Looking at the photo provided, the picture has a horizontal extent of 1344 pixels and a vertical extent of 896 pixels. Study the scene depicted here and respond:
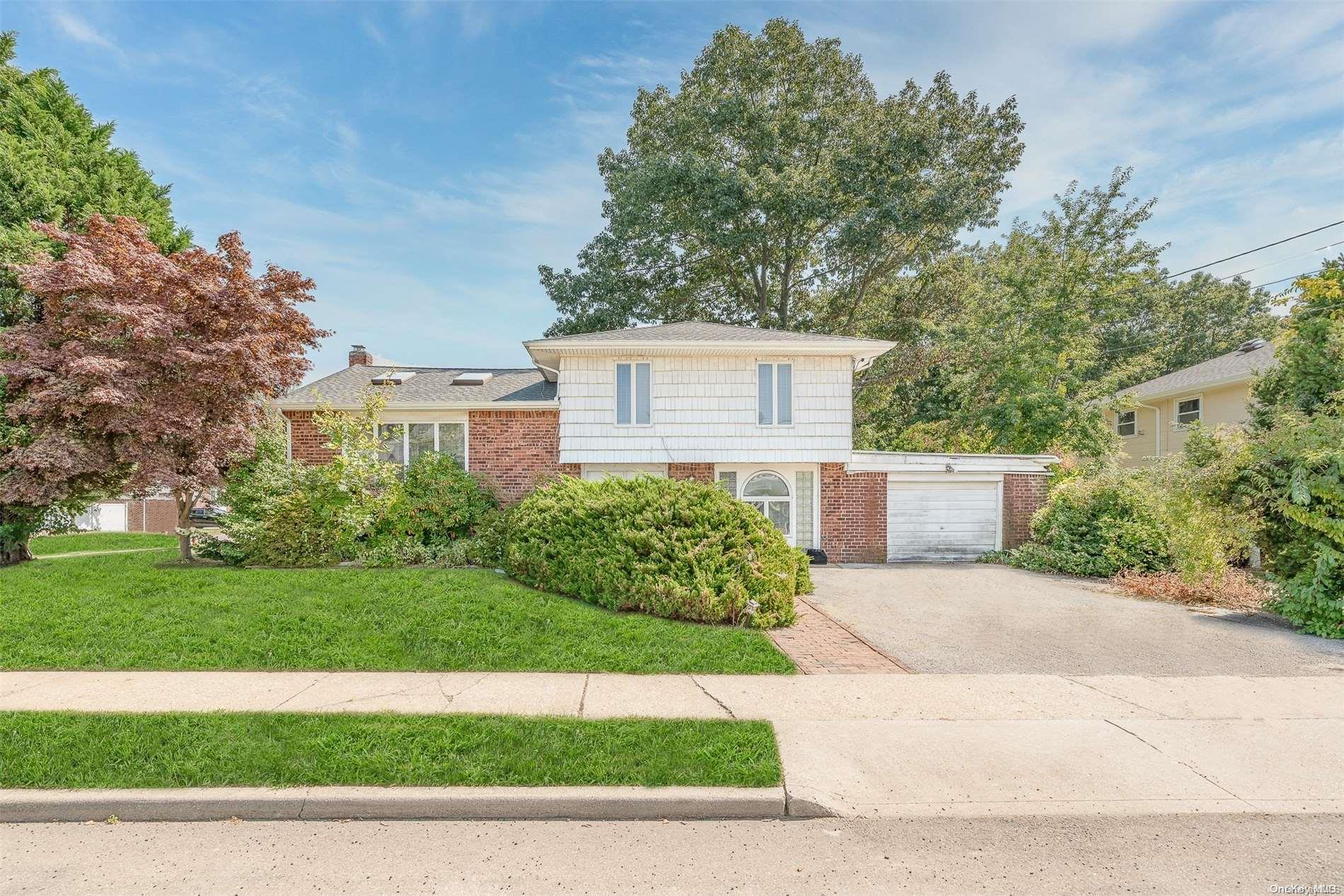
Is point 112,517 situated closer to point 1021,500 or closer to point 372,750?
point 372,750

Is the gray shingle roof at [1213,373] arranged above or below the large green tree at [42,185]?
below

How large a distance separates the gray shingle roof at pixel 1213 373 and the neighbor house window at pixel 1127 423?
48.6 inches

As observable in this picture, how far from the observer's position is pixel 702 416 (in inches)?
529

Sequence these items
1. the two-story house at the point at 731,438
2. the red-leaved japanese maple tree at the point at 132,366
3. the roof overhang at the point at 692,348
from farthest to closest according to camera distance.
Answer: the two-story house at the point at 731,438
the roof overhang at the point at 692,348
the red-leaved japanese maple tree at the point at 132,366

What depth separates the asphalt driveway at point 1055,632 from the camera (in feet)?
21.3

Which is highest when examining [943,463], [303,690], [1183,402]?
[1183,402]

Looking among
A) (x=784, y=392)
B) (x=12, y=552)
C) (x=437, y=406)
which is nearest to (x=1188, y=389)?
(x=784, y=392)

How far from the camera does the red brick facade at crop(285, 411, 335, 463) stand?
42.7 ft

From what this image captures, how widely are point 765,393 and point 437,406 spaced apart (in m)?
6.98

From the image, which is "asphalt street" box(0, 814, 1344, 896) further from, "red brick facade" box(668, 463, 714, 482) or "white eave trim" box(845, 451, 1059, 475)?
"white eave trim" box(845, 451, 1059, 475)

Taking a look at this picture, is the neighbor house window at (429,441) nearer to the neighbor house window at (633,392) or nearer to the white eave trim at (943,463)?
the neighbor house window at (633,392)

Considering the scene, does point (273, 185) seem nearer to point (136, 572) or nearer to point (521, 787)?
point (136, 572)

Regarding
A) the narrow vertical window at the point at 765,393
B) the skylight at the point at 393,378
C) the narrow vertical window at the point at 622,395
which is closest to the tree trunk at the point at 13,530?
the skylight at the point at 393,378

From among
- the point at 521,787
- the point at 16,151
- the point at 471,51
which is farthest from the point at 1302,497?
the point at 16,151
